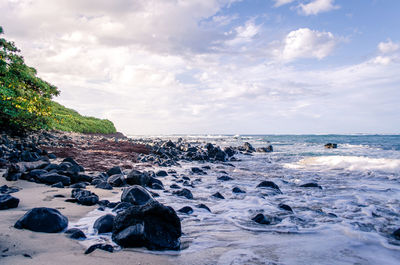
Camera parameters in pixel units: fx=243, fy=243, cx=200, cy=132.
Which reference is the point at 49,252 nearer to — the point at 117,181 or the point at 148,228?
the point at 148,228

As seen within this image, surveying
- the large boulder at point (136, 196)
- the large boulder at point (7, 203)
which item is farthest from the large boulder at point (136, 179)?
the large boulder at point (7, 203)

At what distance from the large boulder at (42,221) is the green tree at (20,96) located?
925 cm

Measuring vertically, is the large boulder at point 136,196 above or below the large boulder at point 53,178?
below

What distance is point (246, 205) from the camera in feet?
19.1

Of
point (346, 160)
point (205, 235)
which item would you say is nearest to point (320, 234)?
point (205, 235)

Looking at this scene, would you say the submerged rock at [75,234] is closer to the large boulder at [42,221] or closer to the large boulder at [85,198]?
the large boulder at [42,221]

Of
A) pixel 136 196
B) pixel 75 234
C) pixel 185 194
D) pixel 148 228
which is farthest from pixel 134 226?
pixel 185 194

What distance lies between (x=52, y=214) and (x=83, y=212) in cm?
103

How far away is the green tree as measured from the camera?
423 inches

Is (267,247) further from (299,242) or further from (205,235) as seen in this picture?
(205,235)

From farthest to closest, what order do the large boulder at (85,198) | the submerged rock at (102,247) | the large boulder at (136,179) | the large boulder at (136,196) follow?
1. the large boulder at (136,179)
2. the large boulder at (136,196)
3. the large boulder at (85,198)
4. the submerged rock at (102,247)

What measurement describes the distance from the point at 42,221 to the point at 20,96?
10.6 metres

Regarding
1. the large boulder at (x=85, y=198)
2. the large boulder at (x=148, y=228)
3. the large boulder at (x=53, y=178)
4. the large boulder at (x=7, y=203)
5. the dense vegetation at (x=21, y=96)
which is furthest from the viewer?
the dense vegetation at (x=21, y=96)

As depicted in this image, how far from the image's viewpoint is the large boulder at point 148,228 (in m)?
2.98
